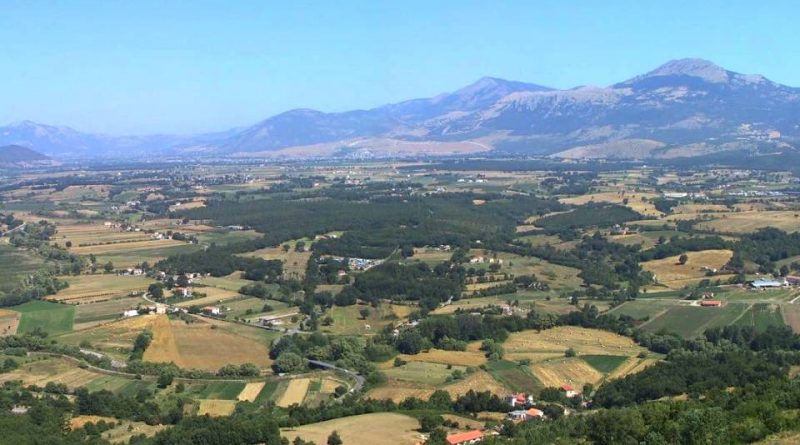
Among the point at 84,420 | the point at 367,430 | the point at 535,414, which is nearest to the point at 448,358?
the point at 535,414

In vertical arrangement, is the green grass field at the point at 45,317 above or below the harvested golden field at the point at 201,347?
above

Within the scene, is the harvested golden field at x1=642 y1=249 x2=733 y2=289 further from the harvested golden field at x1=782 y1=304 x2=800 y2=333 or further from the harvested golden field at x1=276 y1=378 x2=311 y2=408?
the harvested golden field at x1=276 y1=378 x2=311 y2=408

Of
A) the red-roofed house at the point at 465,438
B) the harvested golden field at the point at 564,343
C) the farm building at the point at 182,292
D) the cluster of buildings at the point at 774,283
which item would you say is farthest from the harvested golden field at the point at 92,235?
the red-roofed house at the point at 465,438

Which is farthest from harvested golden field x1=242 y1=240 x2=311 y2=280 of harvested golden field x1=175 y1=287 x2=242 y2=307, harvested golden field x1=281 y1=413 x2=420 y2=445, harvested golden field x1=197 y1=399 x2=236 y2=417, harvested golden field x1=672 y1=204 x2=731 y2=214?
harvested golden field x1=672 y1=204 x2=731 y2=214

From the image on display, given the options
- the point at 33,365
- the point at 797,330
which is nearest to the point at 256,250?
the point at 33,365

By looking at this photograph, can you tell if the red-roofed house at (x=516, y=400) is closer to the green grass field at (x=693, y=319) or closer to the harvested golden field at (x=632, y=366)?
the harvested golden field at (x=632, y=366)

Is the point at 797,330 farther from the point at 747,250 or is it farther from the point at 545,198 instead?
the point at 545,198
